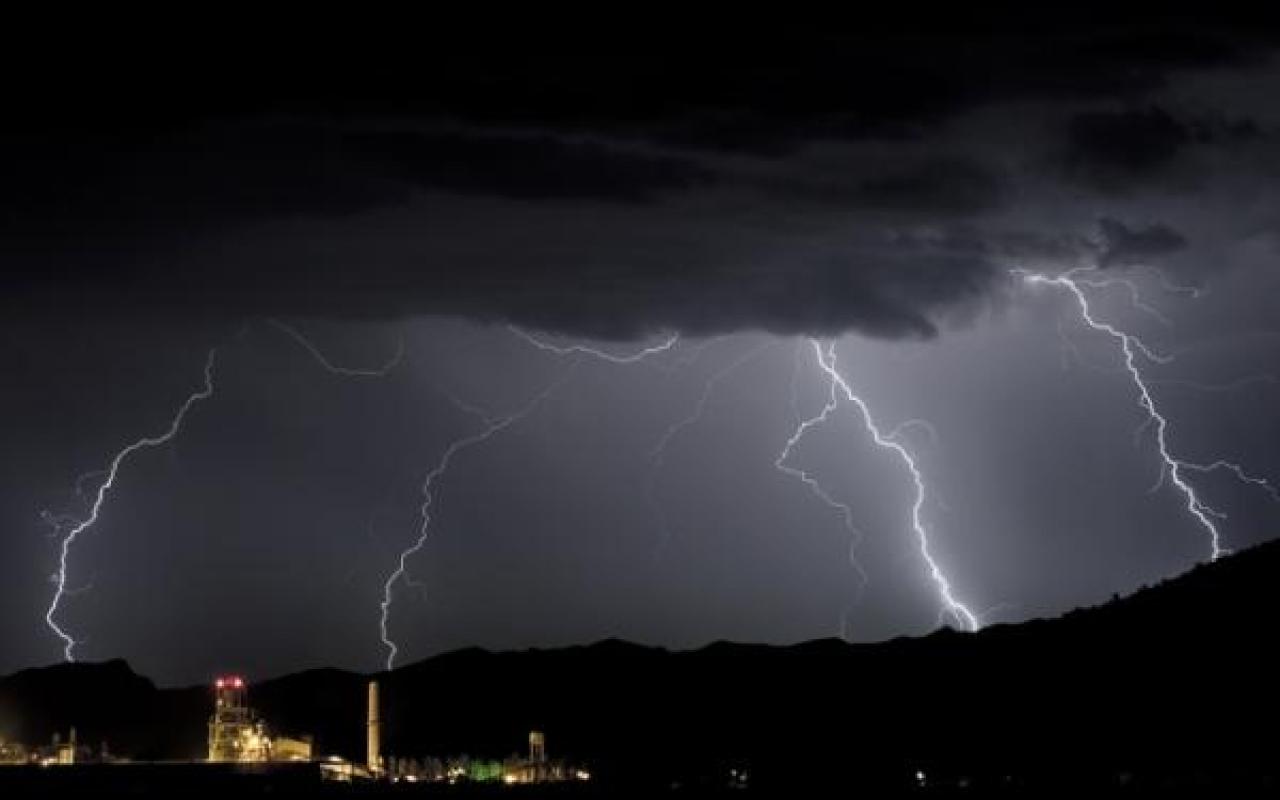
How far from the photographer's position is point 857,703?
6211 inches

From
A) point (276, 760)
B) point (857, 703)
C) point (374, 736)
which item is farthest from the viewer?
point (857, 703)

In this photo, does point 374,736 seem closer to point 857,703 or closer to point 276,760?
point 276,760

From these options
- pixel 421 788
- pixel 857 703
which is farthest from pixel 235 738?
pixel 857 703

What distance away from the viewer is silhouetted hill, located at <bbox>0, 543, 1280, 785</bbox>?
10362 cm

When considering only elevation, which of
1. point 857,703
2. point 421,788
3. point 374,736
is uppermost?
point 857,703

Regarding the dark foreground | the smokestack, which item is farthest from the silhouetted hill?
the smokestack

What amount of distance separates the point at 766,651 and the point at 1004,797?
10705 centimetres

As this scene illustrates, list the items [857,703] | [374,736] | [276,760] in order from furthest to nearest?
[857,703] < [374,736] < [276,760]

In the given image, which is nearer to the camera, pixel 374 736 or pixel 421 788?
pixel 421 788

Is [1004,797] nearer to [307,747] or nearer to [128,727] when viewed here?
[307,747]

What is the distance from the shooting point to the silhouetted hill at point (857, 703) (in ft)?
340

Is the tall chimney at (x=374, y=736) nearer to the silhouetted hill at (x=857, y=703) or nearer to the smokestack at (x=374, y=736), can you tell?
the smokestack at (x=374, y=736)

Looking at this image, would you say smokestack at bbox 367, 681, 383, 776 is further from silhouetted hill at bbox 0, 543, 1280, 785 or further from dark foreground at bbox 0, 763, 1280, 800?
silhouetted hill at bbox 0, 543, 1280, 785

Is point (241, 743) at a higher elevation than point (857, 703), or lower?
lower
